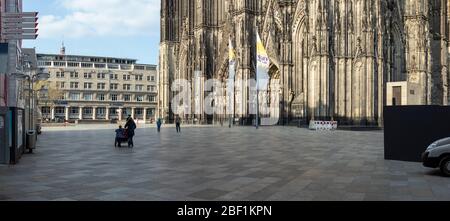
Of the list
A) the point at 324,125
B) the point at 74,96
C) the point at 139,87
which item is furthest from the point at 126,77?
the point at 324,125

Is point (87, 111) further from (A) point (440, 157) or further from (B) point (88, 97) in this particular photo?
(A) point (440, 157)

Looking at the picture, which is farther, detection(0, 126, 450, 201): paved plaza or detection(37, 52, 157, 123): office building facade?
detection(37, 52, 157, 123): office building facade

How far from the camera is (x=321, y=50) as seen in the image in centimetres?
4188

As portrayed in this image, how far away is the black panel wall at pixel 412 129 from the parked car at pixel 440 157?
2.50m

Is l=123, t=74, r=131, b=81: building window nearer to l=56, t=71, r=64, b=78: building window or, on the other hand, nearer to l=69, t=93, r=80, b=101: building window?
l=69, t=93, r=80, b=101: building window

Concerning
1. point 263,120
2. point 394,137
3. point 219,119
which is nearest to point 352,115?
point 263,120

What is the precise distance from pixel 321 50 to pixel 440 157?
1230 inches

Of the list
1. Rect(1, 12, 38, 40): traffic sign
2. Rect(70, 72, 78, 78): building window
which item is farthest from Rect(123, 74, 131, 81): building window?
Rect(1, 12, 38, 40): traffic sign

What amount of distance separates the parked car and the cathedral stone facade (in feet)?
34.0

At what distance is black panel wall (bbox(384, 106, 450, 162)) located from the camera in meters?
14.4

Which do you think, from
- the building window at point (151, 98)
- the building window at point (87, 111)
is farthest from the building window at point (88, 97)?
the building window at point (151, 98)

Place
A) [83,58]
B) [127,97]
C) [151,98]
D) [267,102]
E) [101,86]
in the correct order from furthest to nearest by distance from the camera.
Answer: [83,58]
[151,98]
[127,97]
[101,86]
[267,102]

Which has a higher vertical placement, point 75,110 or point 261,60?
point 261,60

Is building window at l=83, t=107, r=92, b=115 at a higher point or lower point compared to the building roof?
lower
